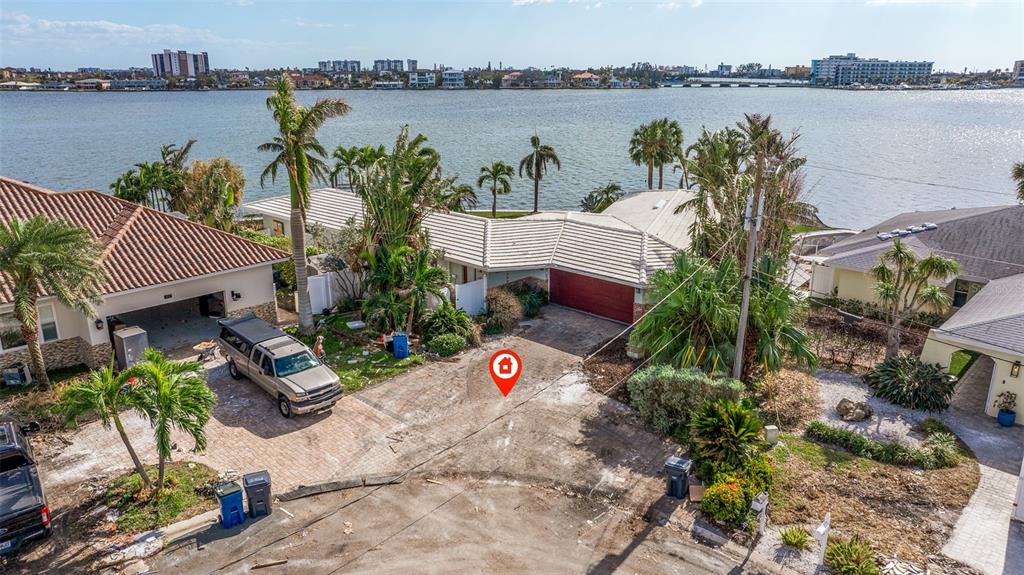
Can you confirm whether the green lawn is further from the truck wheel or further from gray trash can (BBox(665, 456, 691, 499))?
gray trash can (BBox(665, 456, 691, 499))

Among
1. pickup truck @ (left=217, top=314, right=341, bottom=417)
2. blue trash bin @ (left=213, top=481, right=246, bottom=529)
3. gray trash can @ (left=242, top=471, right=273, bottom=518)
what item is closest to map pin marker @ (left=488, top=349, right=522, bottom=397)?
pickup truck @ (left=217, top=314, right=341, bottom=417)

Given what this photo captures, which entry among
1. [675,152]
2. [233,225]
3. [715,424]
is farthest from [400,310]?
[675,152]

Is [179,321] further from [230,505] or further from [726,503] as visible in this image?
[726,503]

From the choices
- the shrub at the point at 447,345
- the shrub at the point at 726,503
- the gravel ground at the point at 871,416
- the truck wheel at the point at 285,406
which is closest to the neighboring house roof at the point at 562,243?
the shrub at the point at 447,345

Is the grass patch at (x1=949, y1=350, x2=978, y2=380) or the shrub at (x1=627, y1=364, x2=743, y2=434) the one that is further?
the grass patch at (x1=949, y1=350, x2=978, y2=380)

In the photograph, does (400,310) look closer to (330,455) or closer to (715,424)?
(330,455)

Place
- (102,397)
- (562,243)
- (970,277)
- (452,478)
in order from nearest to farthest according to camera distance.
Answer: (102,397) < (452,478) < (562,243) < (970,277)

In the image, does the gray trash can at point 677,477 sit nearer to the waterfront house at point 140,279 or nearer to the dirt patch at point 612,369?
the dirt patch at point 612,369

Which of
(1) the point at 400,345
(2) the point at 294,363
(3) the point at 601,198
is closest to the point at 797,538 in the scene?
(1) the point at 400,345
